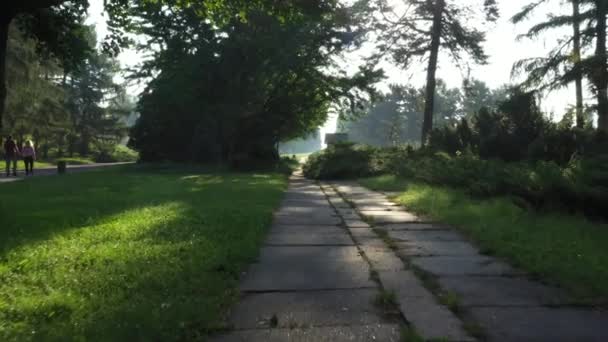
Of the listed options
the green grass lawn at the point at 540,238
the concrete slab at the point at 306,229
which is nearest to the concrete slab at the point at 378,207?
the green grass lawn at the point at 540,238

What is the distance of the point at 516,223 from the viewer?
7254 mm

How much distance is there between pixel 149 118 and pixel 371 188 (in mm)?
23190

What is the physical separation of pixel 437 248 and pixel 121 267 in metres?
3.67

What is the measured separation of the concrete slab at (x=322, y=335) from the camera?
3133 millimetres

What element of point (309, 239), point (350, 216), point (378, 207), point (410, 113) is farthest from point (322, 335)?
point (410, 113)

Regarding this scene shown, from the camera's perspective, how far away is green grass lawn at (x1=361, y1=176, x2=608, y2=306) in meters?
4.50

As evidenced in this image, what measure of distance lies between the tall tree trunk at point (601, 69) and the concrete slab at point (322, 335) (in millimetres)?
14255

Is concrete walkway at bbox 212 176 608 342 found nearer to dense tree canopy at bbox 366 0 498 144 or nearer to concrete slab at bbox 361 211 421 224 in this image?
concrete slab at bbox 361 211 421 224

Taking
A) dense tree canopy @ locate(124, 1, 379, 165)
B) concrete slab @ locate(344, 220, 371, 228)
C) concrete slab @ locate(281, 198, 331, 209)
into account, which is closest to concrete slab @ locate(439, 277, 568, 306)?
concrete slab @ locate(344, 220, 371, 228)

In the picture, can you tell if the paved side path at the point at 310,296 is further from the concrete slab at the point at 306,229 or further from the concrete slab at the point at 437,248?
the concrete slab at the point at 437,248

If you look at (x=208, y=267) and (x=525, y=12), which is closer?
(x=208, y=267)

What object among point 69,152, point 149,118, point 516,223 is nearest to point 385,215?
point 516,223

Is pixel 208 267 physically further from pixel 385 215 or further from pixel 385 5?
pixel 385 5

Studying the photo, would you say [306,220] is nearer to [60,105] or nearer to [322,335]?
[322,335]
